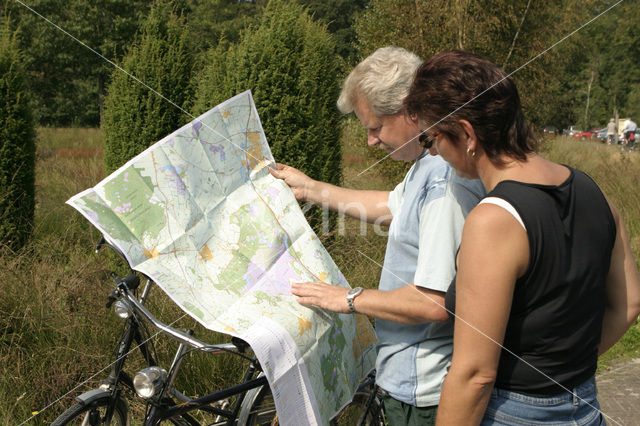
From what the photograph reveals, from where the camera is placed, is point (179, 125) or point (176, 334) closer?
point (176, 334)

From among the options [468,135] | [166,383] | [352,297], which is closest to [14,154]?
[166,383]

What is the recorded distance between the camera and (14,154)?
6242 millimetres

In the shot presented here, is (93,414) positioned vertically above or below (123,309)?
below

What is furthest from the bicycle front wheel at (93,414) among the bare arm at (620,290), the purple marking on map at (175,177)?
the bare arm at (620,290)

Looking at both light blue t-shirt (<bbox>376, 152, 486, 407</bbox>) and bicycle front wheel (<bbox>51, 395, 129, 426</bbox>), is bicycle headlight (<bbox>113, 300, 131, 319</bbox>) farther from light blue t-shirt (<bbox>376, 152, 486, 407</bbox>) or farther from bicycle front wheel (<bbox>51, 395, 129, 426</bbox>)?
light blue t-shirt (<bbox>376, 152, 486, 407</bbox>)

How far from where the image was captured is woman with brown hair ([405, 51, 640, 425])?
1.42m

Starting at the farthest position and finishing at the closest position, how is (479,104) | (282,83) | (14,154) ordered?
(14,154) → (282,83) → (479,104)

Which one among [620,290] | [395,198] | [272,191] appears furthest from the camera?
[395,198]

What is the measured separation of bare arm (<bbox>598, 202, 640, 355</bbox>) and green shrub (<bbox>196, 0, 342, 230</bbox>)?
3.93 m

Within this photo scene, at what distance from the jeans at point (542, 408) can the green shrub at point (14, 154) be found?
5.74 metres

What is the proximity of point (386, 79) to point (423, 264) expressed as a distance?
0.68 meters

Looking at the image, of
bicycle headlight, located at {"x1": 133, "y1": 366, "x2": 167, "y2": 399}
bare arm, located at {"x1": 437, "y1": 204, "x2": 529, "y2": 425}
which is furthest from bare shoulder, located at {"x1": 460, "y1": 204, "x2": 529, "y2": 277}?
bicycle headlight, located at {"x1": 133, "y1": 366, "x2": 167, "y2": 399}

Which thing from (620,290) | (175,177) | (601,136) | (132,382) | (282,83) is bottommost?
(601,136)

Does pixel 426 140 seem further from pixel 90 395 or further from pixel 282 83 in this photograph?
pixel 282 83
